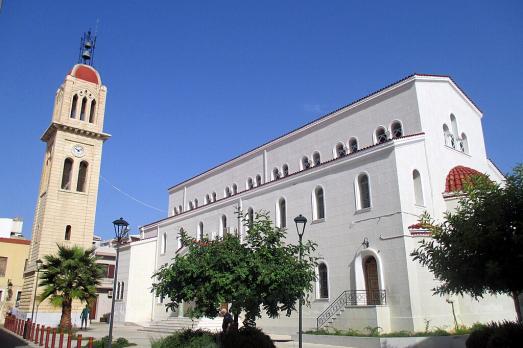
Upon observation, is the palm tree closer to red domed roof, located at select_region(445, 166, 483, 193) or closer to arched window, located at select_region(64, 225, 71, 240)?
arched window, located at select_region(64, 225, 71, 240)

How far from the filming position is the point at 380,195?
20891 mm

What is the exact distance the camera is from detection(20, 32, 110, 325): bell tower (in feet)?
122

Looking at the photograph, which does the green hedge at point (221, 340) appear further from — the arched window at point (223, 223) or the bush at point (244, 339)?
the arched window at point (223, 223)

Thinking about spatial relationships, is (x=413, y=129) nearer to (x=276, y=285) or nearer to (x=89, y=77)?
(x=276, y=285)

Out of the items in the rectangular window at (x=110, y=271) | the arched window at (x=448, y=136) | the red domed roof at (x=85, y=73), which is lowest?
the rectangular window at (x=110, y=271)

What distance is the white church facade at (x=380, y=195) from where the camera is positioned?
19.3m

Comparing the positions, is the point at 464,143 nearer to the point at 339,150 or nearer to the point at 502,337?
the point at 339,150

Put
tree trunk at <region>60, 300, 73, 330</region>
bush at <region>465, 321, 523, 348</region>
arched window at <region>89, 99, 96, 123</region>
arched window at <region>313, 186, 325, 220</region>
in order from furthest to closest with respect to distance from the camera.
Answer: arched window at <region>89, 99, 96, 123</region>
tree trunk at <region>60, 300, 73, 330</region>
arched window at <region>313, 186, 325, 220</region>
bush at <region>465, 321, 523, 348</region>

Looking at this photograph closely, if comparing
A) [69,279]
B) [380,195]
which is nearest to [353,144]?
[380,195]

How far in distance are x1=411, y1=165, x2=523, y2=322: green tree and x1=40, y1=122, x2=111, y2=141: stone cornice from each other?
118 feet

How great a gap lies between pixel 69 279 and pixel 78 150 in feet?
55.7

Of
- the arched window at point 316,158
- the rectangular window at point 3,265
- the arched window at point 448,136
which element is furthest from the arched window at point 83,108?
the arched window at point 448,136

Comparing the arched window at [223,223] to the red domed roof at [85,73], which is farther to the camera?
the red domed roof at [85,73]

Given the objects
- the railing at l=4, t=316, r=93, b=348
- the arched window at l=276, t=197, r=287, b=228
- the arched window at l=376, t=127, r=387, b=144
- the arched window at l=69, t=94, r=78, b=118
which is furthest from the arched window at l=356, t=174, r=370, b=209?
the arched window at l=69, t=94, r=78, b=118
